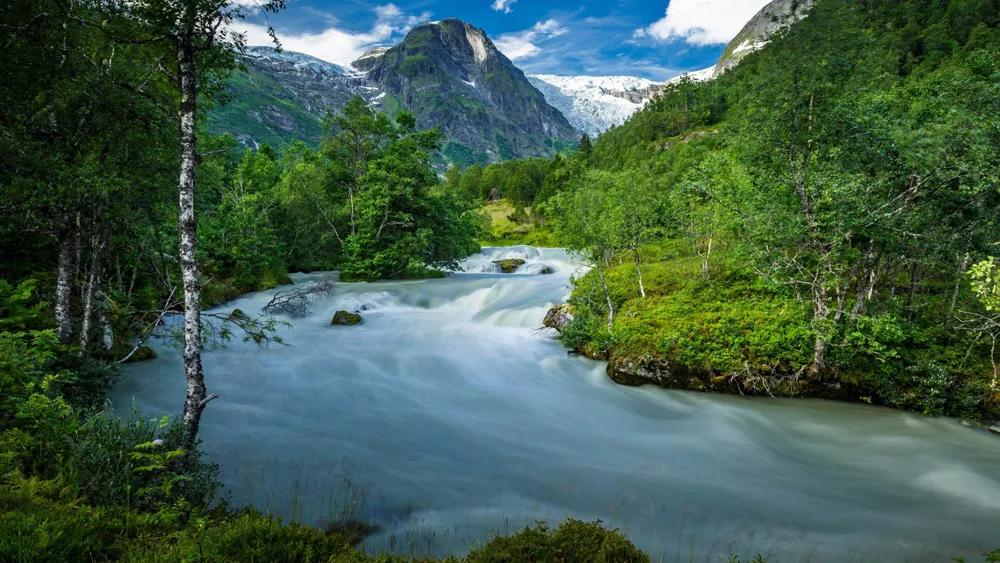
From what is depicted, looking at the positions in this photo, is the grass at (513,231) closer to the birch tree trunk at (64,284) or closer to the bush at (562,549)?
the birch tree trunk at (64,284)

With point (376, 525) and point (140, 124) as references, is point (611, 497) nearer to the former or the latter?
point (376, 525)

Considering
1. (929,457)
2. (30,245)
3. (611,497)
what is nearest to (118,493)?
(611,497)

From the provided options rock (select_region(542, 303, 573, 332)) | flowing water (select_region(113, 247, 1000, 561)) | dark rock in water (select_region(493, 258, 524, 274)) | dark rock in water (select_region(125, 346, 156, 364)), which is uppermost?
dark rock in water (select_region(493, 258, 524, 274))

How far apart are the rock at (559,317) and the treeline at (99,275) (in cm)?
1208

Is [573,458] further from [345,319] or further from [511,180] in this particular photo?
[511,180]

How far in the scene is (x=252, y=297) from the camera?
26.7 metres

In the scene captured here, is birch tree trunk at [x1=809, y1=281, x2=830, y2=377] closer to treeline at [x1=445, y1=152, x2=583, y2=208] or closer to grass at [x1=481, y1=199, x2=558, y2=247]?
grass at [x1=481, y1=199, x2=558, y2=247]

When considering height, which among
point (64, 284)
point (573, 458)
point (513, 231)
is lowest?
point (573, 458)

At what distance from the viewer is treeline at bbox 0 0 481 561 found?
5.03 m

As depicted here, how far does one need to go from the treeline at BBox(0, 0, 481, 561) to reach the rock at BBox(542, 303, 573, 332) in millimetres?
12075

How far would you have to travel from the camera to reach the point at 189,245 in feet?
24.8

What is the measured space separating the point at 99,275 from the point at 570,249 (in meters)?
15.2

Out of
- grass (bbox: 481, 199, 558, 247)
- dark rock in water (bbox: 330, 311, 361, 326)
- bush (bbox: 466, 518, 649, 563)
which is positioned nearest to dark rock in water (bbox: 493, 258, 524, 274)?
grass (bbox: 481, 199, 558, 247)

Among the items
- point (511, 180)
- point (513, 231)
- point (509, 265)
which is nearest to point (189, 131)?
point (509, 265)
